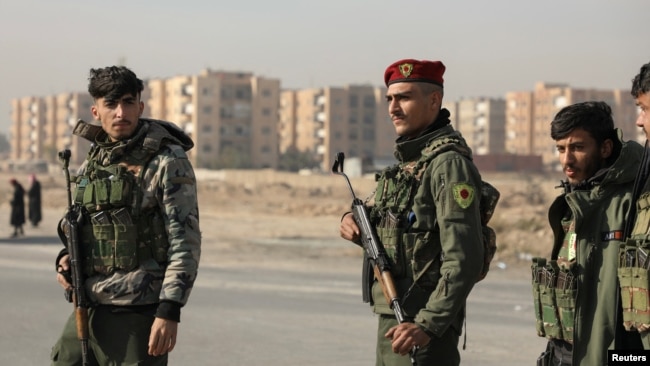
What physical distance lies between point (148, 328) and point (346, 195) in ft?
226

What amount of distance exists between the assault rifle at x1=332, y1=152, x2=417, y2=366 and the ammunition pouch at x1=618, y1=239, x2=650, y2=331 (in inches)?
36.0

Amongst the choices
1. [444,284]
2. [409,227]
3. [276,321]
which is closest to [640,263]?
[444,284]

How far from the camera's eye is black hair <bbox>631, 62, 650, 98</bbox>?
13.0ft

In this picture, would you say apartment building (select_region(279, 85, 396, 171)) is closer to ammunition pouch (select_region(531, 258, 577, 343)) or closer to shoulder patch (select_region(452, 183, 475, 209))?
ammunition pouch (select_region(531, 258, 577, 343))

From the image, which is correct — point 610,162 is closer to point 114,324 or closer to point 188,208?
point 188,208

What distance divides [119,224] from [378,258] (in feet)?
3.74

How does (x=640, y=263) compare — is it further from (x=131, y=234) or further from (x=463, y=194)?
(x=131, y=234)

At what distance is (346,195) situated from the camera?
73875mm

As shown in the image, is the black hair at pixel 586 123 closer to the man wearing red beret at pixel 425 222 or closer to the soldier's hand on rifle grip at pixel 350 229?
the man wearing red beret at pixel 425 222

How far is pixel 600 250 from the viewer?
445cm

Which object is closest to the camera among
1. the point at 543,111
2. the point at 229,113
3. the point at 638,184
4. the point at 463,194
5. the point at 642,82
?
the point at 642,82

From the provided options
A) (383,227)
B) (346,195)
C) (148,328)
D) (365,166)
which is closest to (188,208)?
(148,328)

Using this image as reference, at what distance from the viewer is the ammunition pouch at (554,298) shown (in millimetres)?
4527

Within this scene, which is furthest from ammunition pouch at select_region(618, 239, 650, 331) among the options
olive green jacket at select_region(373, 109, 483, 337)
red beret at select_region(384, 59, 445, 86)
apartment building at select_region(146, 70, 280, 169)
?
apartment building at select_region(146, 70, 280, 169)
